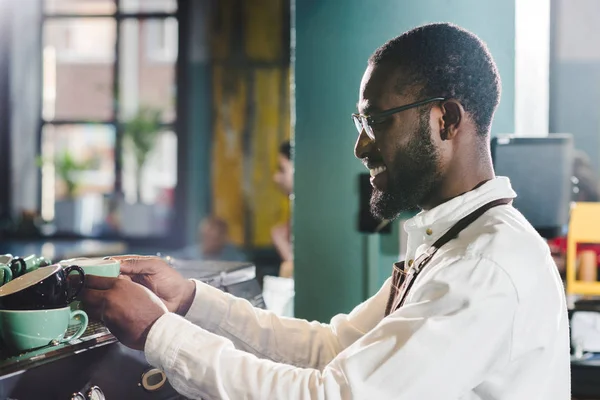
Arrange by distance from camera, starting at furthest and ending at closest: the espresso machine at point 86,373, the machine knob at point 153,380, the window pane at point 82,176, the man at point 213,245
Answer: the window pane at point 82,176
the man at point 213,245
the machine knob at point 153,380
the espresso machine at point 86,373

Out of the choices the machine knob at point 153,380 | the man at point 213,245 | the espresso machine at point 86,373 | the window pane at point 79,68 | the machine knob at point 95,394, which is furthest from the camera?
the window pane at point 79,68

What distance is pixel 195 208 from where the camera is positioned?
19.0 ft

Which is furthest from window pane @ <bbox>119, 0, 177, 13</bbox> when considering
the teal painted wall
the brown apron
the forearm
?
the brown apron

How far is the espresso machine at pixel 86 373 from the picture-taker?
2.97 feet

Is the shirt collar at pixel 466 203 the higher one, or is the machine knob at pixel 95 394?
the shirt collar at pixel 466 203

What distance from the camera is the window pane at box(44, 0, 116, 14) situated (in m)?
5.95

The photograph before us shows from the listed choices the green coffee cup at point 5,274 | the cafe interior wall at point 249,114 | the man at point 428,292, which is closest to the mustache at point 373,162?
the man at point 428,292

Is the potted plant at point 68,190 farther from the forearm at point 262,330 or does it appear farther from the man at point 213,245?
the forearm at point 262,330

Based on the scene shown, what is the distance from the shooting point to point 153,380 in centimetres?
119

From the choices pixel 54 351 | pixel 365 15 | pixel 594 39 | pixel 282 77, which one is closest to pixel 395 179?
pixel 54 351

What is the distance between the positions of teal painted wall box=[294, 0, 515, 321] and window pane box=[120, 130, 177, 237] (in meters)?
3.69

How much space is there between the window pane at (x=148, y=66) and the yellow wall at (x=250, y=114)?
0.39m

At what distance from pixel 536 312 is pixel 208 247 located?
4020mm

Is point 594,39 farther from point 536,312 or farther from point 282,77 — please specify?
point 536,312
